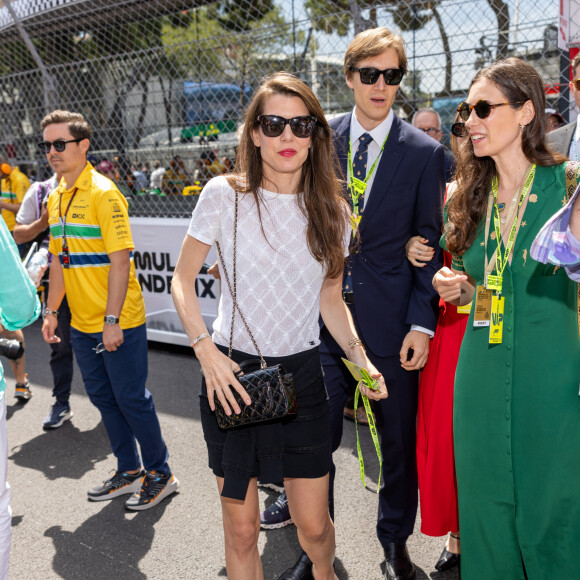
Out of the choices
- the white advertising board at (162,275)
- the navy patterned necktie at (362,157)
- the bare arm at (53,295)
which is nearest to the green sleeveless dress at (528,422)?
the navy patterned necktie at (362,157)

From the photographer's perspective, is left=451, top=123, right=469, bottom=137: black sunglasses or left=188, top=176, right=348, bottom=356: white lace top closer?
left=188, top=176, right=348, bottom=356: white lace top

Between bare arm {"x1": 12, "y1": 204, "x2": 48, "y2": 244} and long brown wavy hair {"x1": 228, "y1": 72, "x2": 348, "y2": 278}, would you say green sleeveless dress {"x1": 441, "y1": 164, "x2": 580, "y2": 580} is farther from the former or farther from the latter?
bare arm {"x1": 12, "y1": 204, "x2": 48, "y2": 244}

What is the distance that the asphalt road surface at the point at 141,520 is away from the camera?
2.98 metres

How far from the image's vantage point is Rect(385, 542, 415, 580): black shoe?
9.11 ft

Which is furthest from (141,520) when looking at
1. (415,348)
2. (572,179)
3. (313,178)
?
(572,179)

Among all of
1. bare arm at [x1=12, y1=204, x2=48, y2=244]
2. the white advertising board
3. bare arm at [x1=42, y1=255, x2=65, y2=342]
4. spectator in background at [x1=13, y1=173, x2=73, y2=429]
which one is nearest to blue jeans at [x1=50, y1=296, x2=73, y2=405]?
→ spectator in background at [x1=13, y1=173, x2=73, y2=429]

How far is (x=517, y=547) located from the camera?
208 centimetres

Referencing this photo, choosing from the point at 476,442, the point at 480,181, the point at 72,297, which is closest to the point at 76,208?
the point at 72,297

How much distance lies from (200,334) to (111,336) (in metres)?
1.46

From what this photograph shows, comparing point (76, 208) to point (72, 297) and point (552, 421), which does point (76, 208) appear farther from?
point (552, 421)

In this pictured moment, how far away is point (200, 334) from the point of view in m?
2.07

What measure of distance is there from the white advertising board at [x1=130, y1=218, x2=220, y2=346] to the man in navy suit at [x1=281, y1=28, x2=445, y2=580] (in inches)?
134

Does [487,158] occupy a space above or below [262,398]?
above

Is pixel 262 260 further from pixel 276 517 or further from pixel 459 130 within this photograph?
pixel 276 517
